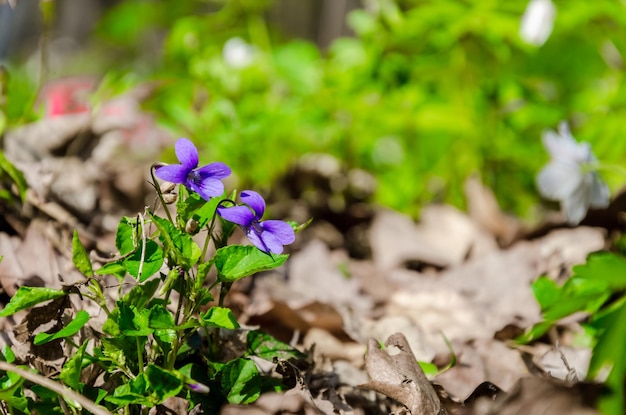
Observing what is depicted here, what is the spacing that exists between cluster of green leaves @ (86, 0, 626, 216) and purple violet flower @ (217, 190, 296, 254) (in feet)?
3.64

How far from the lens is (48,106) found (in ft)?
8.41

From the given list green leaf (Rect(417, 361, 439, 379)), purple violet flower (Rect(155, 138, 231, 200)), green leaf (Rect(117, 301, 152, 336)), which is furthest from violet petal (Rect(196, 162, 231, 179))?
green leaf (Rect(417, 361, 439, 379))

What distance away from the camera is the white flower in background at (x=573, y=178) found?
1671mm

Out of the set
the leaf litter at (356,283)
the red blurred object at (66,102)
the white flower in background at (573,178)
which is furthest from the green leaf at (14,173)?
→ the white flower in background at (573,178)

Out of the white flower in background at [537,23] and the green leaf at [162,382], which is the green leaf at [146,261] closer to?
the green leaf at [162,382]

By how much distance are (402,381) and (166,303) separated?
1.33 feet

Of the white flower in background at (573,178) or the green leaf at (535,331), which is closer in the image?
the green leaf at (535,331)

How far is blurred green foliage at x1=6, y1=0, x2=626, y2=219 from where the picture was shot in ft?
6.54

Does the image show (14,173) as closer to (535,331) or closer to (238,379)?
(238,379)

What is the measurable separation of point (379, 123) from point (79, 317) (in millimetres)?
1495

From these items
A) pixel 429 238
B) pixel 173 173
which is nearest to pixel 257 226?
pixel 173 173

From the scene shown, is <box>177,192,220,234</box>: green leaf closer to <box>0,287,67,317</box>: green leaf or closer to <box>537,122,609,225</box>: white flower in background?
<box>0,287,67,317</box>: green leaf

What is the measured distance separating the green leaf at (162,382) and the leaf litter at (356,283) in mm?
97

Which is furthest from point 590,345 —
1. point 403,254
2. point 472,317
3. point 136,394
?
point 136,394
